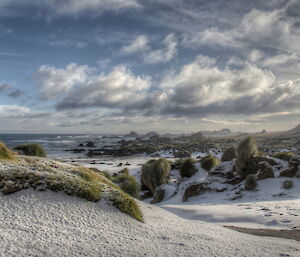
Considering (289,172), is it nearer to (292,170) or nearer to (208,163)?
(292,170)

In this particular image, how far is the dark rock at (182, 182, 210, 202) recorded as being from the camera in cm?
2639

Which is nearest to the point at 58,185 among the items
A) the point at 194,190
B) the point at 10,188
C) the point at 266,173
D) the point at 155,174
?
the point at 10,188

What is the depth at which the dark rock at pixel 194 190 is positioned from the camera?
26.4 metres

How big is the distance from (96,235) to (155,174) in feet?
80.5

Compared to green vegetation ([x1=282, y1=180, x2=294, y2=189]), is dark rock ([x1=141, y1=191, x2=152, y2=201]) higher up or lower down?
lower down

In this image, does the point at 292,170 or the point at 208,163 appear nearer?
the point at 292,170

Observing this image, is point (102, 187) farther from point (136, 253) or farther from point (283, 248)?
point (283, 248)

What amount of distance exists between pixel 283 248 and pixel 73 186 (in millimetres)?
8786

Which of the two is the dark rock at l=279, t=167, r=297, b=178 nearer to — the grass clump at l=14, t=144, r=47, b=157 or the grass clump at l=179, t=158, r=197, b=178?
the grass clump at l=179, t=158, r=197, b=178

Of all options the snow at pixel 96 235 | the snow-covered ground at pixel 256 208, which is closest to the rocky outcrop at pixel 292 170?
the snow-covered ground at pixel 256 208

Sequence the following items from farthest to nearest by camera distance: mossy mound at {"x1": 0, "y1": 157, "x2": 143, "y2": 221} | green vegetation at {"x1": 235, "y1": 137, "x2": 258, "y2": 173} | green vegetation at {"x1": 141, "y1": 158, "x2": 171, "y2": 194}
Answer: green vegetation at {"x1": 141, "y1": 158, "x2": 171, "y2": 194}
green vegetation at {"x1": 235, "y1": 137, "x2": 258, "y2": 173}
mossy mound at {"x1": 0, "y1": 157, "x2": 143, "y2": 221}

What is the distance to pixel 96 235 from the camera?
7953mm

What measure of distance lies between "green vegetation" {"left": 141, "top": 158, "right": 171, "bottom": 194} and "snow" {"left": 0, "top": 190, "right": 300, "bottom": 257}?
21.3 metres

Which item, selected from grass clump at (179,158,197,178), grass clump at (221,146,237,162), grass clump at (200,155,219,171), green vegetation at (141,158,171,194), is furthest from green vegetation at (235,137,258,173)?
green vegetation at (141,158,171,194)
